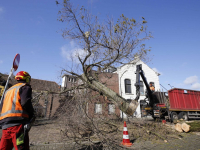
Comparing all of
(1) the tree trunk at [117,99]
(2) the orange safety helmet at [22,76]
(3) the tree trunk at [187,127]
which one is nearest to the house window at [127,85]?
(3) the tree trunk at [187,127]

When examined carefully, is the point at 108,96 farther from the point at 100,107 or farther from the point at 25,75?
the point at 25,75

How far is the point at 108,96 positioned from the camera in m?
6.74

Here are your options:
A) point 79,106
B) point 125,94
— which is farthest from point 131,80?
point 79,106

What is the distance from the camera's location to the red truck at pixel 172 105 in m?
10.4

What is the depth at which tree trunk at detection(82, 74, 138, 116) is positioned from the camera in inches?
216

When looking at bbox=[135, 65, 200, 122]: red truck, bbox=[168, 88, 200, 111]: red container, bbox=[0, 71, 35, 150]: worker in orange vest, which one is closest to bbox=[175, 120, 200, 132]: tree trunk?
bbox=[135, 65, 200, 122]: red truck

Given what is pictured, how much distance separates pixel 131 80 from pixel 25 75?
17.1 meters

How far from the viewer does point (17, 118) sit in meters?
2.17

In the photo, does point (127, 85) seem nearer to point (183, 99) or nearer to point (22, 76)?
point (183, 99)

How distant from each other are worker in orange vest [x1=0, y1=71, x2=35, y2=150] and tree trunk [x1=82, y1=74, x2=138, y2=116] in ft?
13.5

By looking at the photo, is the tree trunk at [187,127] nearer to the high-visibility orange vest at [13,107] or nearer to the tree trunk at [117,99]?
the tree trunk at [117,99]

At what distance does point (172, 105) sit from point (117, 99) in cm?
704

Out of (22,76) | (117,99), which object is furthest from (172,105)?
(22,76)

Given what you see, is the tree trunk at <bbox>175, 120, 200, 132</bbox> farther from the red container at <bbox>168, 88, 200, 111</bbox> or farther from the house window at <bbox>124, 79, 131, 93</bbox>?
the house window at <bbox>124, 79, 131, 93</bbox>
